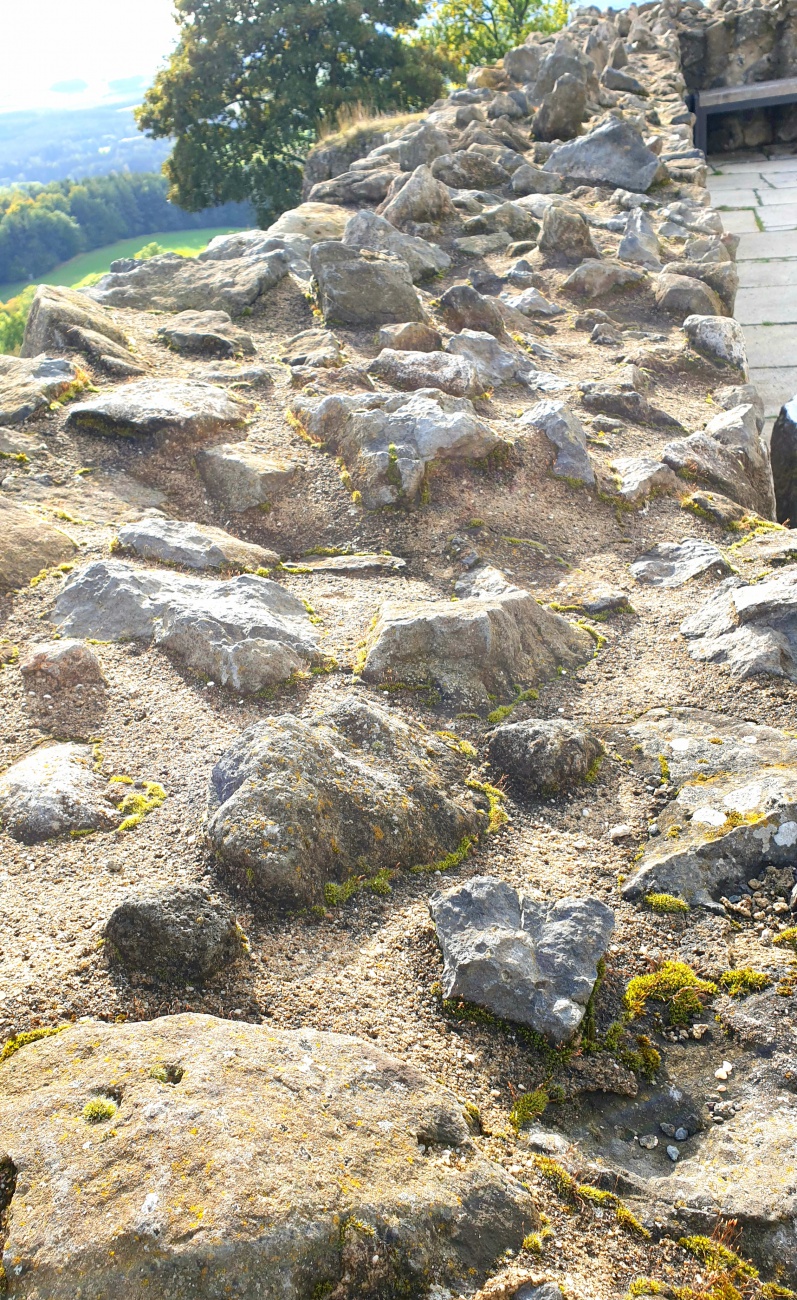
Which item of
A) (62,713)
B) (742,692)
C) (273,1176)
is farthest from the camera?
(742,692)

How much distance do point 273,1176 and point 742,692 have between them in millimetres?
3611

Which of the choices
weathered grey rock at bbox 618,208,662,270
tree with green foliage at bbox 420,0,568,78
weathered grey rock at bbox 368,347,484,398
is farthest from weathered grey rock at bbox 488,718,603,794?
tree with green foliage at bbox 420,0,568,78

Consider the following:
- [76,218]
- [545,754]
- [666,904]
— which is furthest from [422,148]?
[76,218]

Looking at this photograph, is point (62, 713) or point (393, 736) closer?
point (393, 736)

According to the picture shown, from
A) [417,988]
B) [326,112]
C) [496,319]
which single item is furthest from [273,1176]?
[326,112]

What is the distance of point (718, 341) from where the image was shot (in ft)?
31.1

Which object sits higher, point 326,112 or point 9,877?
point 326,112

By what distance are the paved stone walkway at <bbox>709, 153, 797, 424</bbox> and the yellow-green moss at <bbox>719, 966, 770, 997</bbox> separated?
Answer: 9.28m

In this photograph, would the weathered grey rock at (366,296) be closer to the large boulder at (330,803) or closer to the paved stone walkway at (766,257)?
the paved stone walkway at (766,257)

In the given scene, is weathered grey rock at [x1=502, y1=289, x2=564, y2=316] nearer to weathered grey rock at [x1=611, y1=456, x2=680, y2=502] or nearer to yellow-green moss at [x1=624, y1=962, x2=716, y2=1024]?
weathered grey rock at [x1=611, y1=456, x2=680, y2=502]

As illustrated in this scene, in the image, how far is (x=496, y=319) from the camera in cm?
920

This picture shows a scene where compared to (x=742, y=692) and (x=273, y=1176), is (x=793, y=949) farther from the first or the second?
(x=273, y=1176)

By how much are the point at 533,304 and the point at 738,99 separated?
1393cm

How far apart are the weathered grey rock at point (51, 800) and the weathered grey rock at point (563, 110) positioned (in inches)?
580
